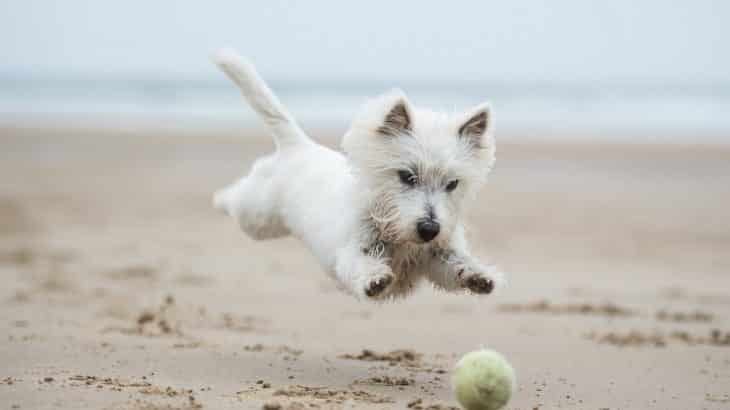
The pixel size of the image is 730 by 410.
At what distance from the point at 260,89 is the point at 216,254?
4.47 metres

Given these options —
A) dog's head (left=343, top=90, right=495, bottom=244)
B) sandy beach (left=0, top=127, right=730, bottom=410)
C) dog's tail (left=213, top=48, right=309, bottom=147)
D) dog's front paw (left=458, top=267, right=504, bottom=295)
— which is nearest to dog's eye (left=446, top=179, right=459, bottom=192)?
dog's head (left=343, top=90, right=495, bottom=244)

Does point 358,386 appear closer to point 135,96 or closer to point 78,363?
point 78,363

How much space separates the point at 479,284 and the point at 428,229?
0.45 m

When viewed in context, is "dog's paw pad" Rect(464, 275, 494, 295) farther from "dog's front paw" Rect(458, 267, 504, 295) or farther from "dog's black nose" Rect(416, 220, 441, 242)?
"dog's black nose" Rect(416, 220, 441, 242)

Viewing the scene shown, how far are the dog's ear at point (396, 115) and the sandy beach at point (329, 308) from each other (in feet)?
3.60

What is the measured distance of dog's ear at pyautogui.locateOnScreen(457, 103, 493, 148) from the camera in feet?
16.6

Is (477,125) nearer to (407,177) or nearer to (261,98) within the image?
(407,177)

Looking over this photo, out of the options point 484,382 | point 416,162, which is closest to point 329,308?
point 416,162

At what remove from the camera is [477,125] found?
5.10 metres

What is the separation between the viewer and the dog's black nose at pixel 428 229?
4734 millimetres

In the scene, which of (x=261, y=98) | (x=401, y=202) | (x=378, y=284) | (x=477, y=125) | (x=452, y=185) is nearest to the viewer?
(x=378, y=284)

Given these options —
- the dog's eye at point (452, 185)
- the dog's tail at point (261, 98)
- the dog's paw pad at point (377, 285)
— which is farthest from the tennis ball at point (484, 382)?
the dog's tail at point (261, 98)

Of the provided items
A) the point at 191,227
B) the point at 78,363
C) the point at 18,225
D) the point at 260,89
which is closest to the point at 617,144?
the point at 191,227

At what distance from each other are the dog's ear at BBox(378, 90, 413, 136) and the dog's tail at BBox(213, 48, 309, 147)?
138 centimetres
